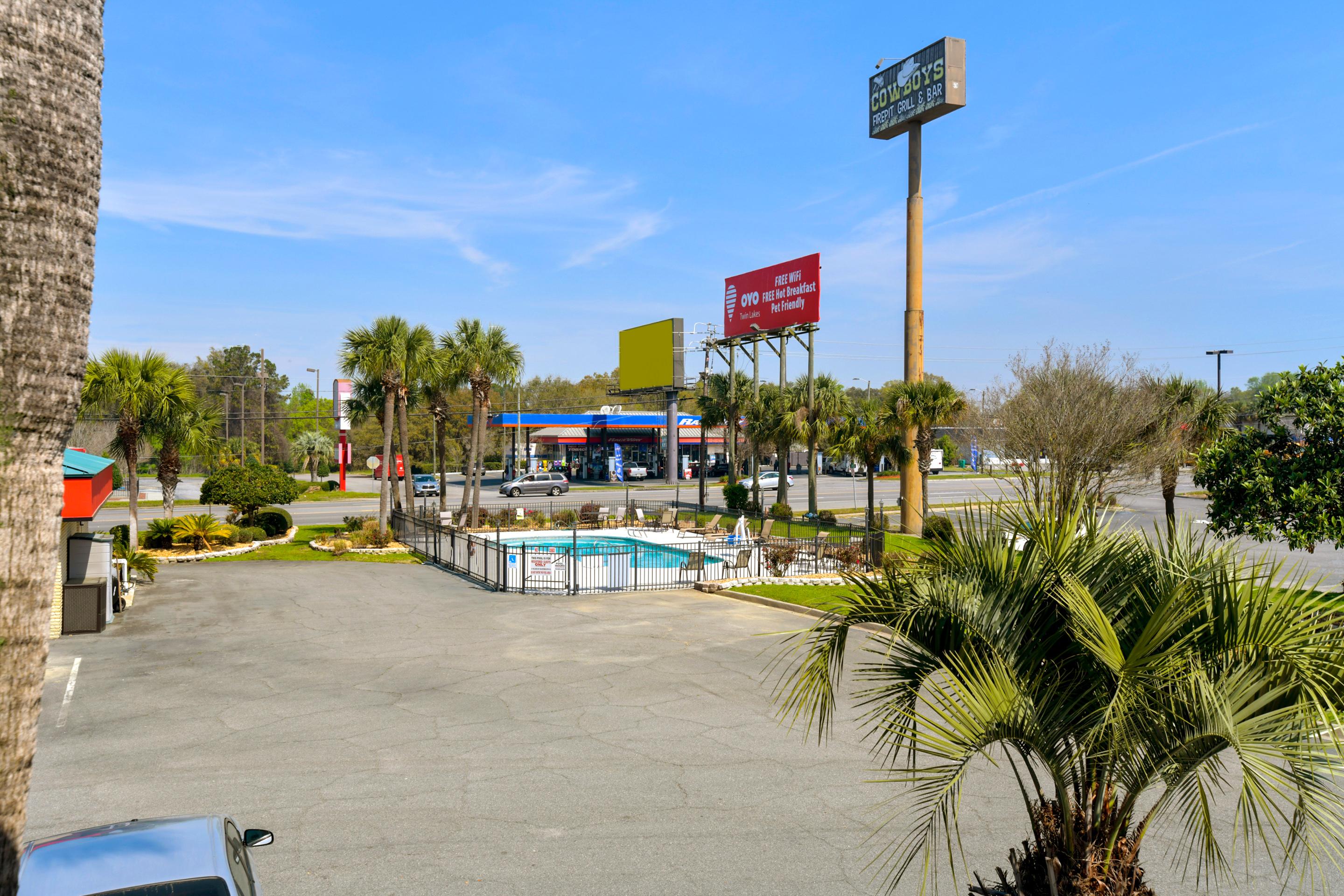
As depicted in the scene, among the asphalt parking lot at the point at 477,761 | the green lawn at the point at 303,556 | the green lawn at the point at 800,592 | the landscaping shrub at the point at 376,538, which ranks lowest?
the asphalt parking lot at the point at 477,761

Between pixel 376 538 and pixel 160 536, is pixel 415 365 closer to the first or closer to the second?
pixel 376 538

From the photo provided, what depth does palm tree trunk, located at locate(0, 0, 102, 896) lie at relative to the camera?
316 centimetres

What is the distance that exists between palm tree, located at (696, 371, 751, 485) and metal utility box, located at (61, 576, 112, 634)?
3309 cm

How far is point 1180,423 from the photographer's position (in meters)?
31.3

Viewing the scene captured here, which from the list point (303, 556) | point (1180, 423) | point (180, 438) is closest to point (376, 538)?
point (303, 556)

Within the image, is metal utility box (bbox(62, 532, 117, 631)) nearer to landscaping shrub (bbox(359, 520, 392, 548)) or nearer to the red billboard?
landscaping shrub (bbox(359, 520, 392, 548))

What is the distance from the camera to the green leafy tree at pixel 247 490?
3316 centimetres

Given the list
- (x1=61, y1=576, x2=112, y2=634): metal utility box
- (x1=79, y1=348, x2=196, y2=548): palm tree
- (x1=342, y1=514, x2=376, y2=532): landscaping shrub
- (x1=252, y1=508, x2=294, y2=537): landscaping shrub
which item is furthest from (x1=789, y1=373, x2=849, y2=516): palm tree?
(x1=61, y1=576, x2=112, y2=634): metal utility box

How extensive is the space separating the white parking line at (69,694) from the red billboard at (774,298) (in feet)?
124

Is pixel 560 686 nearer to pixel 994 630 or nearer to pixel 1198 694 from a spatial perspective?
pixel 994 630

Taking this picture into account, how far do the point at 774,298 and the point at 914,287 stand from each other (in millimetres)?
9862

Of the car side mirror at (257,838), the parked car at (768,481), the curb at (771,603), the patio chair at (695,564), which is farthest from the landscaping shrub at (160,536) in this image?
the parked car at (768,481)

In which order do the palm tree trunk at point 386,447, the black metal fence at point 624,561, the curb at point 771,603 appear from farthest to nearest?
the palm tree trunk at point 386,447 < the black metal fence at point 624,561 < the curb at point 771,603

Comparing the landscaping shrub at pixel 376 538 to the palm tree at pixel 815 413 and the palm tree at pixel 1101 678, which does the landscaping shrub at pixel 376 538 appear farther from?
the palm tree at pixel 1101 678
